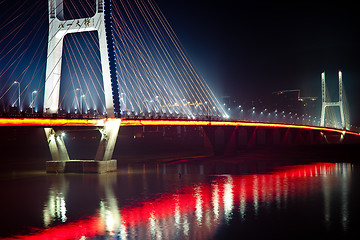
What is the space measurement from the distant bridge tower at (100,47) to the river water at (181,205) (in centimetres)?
491

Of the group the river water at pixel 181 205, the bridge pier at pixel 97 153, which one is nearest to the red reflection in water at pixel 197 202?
the river water at pixel 181 205

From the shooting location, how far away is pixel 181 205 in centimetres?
2077

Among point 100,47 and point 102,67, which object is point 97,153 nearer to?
point 102,67

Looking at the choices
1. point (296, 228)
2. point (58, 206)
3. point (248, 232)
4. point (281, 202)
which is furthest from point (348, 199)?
point (58, 206)

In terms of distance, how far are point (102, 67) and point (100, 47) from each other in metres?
1.29

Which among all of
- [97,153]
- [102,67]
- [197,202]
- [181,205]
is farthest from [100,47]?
[181,205]

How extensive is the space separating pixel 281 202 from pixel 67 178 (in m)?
14.6

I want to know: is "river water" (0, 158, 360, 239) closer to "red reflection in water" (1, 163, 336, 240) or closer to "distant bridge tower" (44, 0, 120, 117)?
"red reflection in water" (1, 163, 336, 240)

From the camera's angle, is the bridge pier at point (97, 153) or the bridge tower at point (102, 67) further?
the bridge pier at point (97, 153)

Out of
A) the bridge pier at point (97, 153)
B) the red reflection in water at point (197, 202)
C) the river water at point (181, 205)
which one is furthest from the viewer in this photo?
the bridge pier at point (97, 153)

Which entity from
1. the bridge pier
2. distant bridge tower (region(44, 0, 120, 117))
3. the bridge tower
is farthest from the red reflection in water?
distant bridge tower (region(44, 0, 120, 117))

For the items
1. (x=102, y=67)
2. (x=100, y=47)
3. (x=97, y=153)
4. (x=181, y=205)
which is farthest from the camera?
(x=97, y=153)

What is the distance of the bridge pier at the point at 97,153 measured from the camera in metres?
32.5

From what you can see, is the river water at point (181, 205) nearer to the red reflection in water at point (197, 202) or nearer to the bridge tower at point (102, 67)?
the red reflection in water at point (197, 202)
